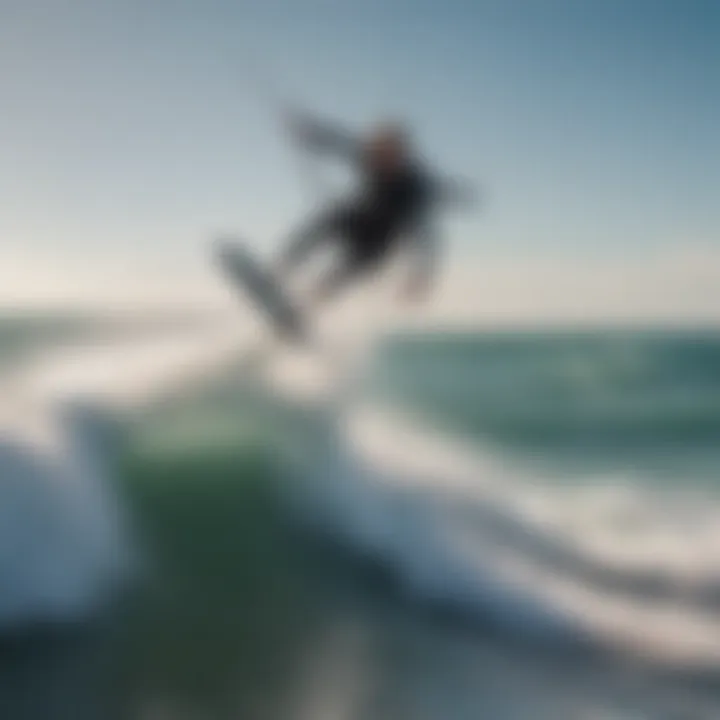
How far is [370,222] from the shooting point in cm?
565

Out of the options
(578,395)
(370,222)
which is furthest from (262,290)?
(578,395)

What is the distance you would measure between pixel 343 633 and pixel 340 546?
1093mm

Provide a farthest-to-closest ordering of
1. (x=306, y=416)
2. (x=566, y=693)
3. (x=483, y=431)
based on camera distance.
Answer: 1. (x=483, y=431)
2. (x=306, y=416)
3. (x=566, y=693)

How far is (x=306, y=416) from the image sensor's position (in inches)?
261

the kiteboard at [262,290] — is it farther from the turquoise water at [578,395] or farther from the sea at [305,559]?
the turquoise water at [578,395]

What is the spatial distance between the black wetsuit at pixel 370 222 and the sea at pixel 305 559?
4.32ft

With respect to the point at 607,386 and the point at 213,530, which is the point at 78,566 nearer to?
the point at 213,530

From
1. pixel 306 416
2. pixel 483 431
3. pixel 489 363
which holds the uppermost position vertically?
pixel 489 363

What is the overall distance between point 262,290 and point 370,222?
0.87 meters

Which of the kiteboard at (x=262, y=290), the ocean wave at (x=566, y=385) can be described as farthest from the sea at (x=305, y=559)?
the ocean wave at (x=566, y=385)

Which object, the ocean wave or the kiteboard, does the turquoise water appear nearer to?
the ocean wave

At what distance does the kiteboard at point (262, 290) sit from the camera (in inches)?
221

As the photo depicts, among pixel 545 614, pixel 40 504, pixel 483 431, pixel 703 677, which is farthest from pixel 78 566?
pixel 483 431

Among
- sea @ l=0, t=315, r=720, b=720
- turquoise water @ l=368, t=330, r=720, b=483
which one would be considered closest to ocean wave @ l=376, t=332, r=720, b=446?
turquoise water @ l=368, t=330, r=720, b=483
